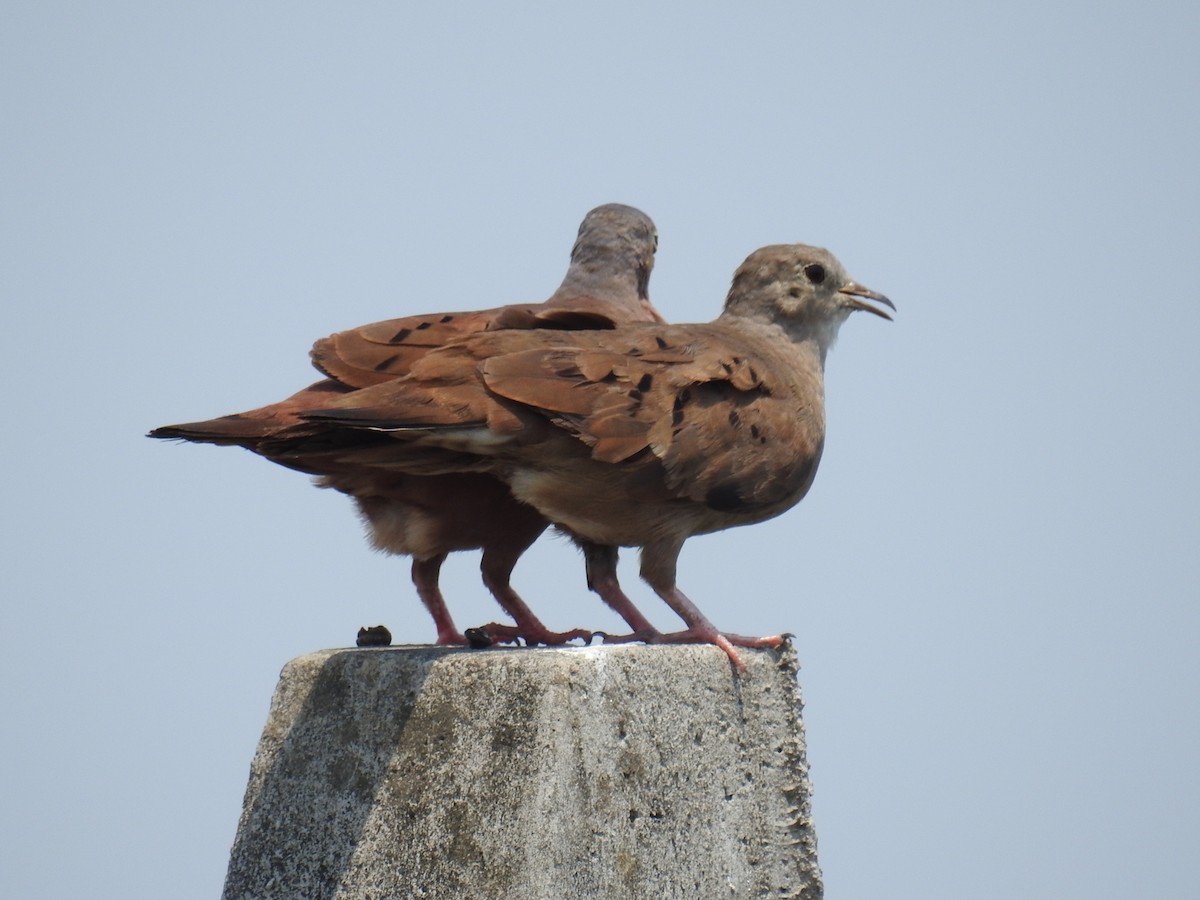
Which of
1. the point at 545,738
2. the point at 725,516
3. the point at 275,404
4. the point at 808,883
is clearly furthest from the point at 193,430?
the point at 808,883

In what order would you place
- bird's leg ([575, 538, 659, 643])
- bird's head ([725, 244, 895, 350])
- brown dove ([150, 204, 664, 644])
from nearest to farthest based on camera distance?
1. brown dove ([150, 204, 664, 644])
2. bird's leg ([575, 538, 659, 643])
3. bird's head ([725, 244, 895, 350])

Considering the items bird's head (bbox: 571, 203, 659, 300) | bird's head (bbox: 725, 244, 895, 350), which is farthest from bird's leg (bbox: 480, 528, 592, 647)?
bird's head (bbox: 571, 203, 659, 300)

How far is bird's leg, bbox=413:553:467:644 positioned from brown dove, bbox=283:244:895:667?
927 mm

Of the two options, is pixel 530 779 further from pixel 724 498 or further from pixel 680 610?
pixel 724 498

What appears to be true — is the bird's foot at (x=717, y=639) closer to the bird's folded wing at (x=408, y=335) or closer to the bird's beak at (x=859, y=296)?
the bird's folded wing at (x=408, y=335)

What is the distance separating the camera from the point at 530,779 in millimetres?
4664

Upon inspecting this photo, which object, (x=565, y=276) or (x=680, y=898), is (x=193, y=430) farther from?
(x=565, y=276)

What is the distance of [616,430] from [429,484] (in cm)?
92

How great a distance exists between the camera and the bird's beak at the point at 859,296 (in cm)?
686

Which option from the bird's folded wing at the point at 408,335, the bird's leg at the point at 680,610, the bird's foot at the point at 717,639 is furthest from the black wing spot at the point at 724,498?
the bird's folded wing at the point at 408,335

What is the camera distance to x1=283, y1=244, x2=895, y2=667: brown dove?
16.9ft

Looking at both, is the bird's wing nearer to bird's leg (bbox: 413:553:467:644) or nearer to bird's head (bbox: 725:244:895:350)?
bird's head (bbox: 725:244:895:350)

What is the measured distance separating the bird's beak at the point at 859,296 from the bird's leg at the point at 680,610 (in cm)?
163

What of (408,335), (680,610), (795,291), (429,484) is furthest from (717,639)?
(795,291)
